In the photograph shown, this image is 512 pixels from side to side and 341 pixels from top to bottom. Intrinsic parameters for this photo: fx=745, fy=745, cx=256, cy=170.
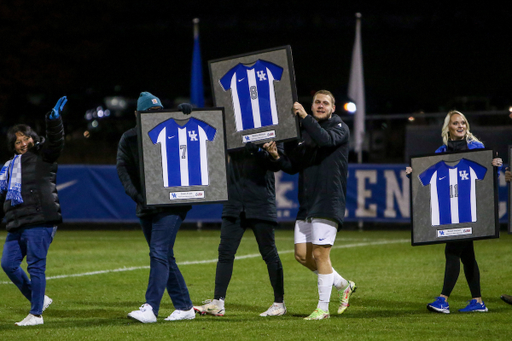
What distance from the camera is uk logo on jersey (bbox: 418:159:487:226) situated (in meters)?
7.39

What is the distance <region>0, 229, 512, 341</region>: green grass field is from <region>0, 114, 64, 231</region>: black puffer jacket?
97cm

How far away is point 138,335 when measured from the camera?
240 inches

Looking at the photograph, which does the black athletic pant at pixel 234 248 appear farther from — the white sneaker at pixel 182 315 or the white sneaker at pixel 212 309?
the white sneaker at pixel 182 315

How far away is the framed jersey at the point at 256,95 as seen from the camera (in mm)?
6738

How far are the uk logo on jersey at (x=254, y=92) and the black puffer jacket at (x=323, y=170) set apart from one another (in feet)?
1.28

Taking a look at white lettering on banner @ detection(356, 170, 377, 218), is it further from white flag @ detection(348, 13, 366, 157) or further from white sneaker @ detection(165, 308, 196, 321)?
white sneaker @ detection(165, 308, 196, 321)

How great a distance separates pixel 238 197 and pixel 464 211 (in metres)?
2.25

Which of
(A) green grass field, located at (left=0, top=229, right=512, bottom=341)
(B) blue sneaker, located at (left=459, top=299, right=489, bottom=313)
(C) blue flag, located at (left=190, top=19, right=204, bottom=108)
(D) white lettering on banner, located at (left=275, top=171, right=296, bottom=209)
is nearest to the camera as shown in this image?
(A) green grass field, located at (left=0, top=229, right=512, bottom=341)

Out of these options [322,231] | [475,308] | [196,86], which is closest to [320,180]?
[322,231]

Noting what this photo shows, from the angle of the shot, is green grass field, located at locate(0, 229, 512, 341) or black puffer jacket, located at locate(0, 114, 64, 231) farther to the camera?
black puffer jacket, located at locate(0, 114, 64, 231)

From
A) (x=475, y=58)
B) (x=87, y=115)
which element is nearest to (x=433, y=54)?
(x=475, y=58)

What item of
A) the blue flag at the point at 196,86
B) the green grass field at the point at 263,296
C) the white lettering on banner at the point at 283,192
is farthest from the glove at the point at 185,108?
the blue flag at the point at 196,86

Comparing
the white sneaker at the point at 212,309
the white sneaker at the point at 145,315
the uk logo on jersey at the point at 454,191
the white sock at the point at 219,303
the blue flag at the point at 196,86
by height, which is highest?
the blue flag at the point at 196,86

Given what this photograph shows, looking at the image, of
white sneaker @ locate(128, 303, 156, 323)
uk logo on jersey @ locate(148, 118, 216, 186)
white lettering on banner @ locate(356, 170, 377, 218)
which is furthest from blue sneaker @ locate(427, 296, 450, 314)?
white lettering on banner @ locate(356, 170, 377, 218)
